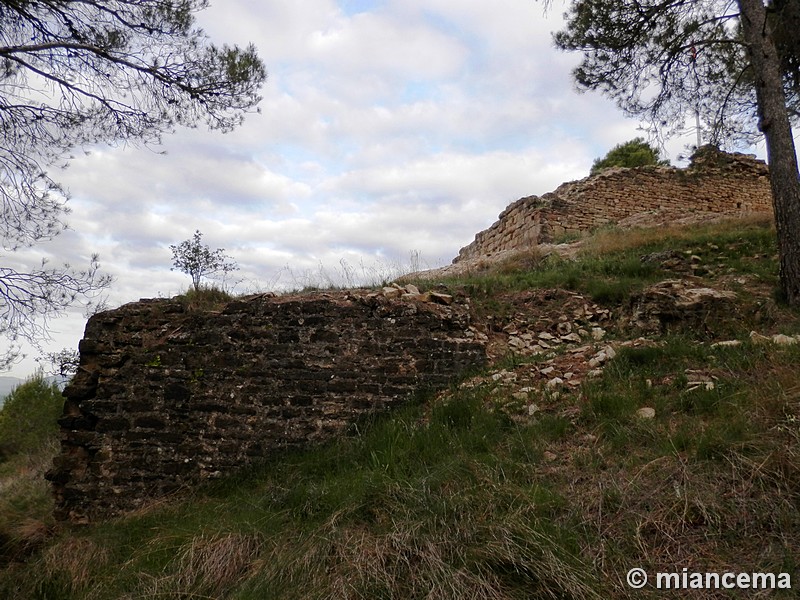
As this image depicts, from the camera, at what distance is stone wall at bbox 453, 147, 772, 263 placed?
39.6ft

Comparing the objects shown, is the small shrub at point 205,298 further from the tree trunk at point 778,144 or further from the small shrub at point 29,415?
the small shrub at point 29,415

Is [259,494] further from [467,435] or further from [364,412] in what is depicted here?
[467,435]

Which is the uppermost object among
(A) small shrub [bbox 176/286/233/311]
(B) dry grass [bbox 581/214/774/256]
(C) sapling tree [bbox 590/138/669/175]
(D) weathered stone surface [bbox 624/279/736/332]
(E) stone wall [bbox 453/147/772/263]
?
(C) sapling tree [bbox 590/138/669/175]

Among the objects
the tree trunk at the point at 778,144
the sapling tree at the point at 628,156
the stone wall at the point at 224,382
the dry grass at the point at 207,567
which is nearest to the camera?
the dry grass at the point at 207,567

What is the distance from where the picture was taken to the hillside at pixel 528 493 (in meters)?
2.56

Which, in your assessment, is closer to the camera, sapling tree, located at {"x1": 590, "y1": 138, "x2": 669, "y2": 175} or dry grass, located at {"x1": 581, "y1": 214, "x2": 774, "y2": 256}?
dry grass, located at {"x1": 581, "y1": 214, "x2": 774, "y2": 256}

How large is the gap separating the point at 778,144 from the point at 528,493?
5622 mm

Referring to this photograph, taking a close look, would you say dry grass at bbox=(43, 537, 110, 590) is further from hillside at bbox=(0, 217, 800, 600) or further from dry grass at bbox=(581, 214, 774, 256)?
dry grass at bbox=(581, 214, 774, 256)

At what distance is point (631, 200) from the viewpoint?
13.1 meters

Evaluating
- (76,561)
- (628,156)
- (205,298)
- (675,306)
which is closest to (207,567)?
(76,561)

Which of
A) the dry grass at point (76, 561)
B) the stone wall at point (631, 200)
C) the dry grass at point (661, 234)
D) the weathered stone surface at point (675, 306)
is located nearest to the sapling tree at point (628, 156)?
the stone wall at point (631, 200)

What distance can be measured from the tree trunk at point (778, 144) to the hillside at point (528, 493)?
16.1 inches

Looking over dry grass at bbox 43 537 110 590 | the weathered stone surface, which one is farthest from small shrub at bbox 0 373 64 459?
the weathered stone surface

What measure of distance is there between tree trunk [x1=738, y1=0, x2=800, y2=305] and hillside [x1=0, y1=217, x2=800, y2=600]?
409 mm
